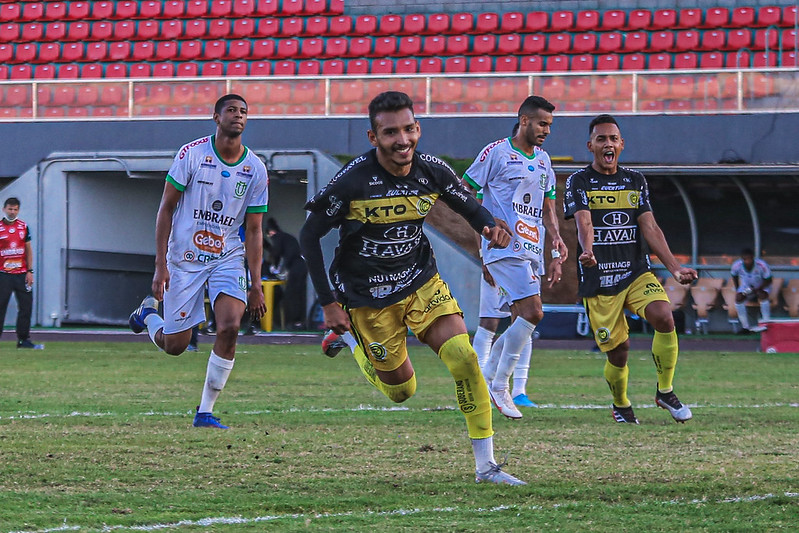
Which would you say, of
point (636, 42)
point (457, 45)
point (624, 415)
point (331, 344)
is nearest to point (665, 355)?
point (624, 415)

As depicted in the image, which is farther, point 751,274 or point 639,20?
point 639,20

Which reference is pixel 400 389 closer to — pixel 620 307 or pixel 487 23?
pixel 620 307

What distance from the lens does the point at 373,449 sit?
22.5ft

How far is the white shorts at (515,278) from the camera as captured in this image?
9055 millimetres

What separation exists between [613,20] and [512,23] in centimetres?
221

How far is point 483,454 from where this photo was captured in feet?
18.6

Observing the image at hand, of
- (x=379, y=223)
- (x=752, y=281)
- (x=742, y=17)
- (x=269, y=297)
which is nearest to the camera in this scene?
(x=379, y=223)

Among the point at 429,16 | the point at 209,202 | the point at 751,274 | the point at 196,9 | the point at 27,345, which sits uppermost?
the point at 196,9

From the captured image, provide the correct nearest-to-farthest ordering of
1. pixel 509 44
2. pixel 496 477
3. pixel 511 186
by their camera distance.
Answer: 1. pixel 496 477
2. pixel 511 186
3. pixel 509 44

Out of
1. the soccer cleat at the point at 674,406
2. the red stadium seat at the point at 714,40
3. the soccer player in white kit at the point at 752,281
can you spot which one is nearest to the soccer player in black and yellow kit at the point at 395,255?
the soccer cleat at the point at 674,406

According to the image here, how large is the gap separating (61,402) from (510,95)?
1388 cm

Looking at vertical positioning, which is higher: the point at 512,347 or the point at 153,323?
the point at 153,323

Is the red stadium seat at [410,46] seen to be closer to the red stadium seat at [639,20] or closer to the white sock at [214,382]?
the red stadium seat at [639,20]

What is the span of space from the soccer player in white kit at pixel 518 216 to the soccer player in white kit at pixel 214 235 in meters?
1.82
